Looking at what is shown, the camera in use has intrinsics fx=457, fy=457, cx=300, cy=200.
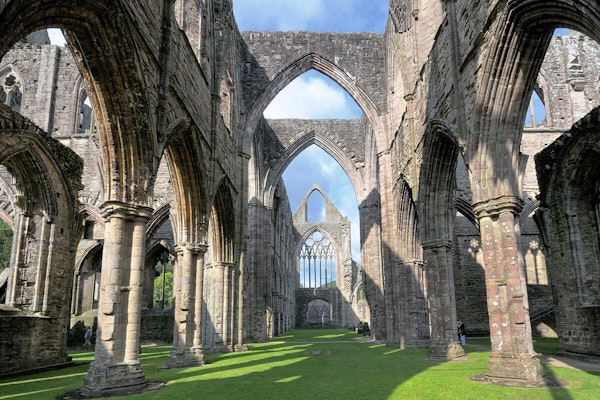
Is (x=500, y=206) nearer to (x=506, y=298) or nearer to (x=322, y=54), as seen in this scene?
(x=506, y=298)

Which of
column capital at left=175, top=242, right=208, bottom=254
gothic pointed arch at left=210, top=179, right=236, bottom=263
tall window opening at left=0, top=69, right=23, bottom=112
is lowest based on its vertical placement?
column capital at left=175, top=242, right=208, bottom=254

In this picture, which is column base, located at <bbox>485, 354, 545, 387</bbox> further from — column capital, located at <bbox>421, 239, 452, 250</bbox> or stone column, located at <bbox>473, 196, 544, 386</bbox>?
column capital, located at <bbox>421, 239, 452, 250</bbox>

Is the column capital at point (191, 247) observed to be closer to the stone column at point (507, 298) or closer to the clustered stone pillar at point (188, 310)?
the clustered stone pillar at point (188, 310)

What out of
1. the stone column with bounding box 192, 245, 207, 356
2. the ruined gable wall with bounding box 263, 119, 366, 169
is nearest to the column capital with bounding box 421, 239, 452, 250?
the stone column with bounding box 192, 245, 207, 356

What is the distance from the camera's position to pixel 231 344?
575 inches

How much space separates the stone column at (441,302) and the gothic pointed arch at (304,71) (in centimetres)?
759

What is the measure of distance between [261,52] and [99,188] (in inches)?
380

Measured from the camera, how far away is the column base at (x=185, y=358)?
33.8ft

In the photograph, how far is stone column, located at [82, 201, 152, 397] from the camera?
22.4 feet

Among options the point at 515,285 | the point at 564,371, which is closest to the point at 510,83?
the point at 515,285

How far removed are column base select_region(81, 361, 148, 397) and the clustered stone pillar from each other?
327 cm

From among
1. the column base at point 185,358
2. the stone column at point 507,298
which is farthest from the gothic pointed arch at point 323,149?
the stone column at point 507,298

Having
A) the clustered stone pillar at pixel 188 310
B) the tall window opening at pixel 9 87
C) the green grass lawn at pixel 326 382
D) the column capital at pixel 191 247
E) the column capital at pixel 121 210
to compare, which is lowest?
the green grass lawn at pixel 326 382

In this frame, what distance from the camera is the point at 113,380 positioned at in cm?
680
